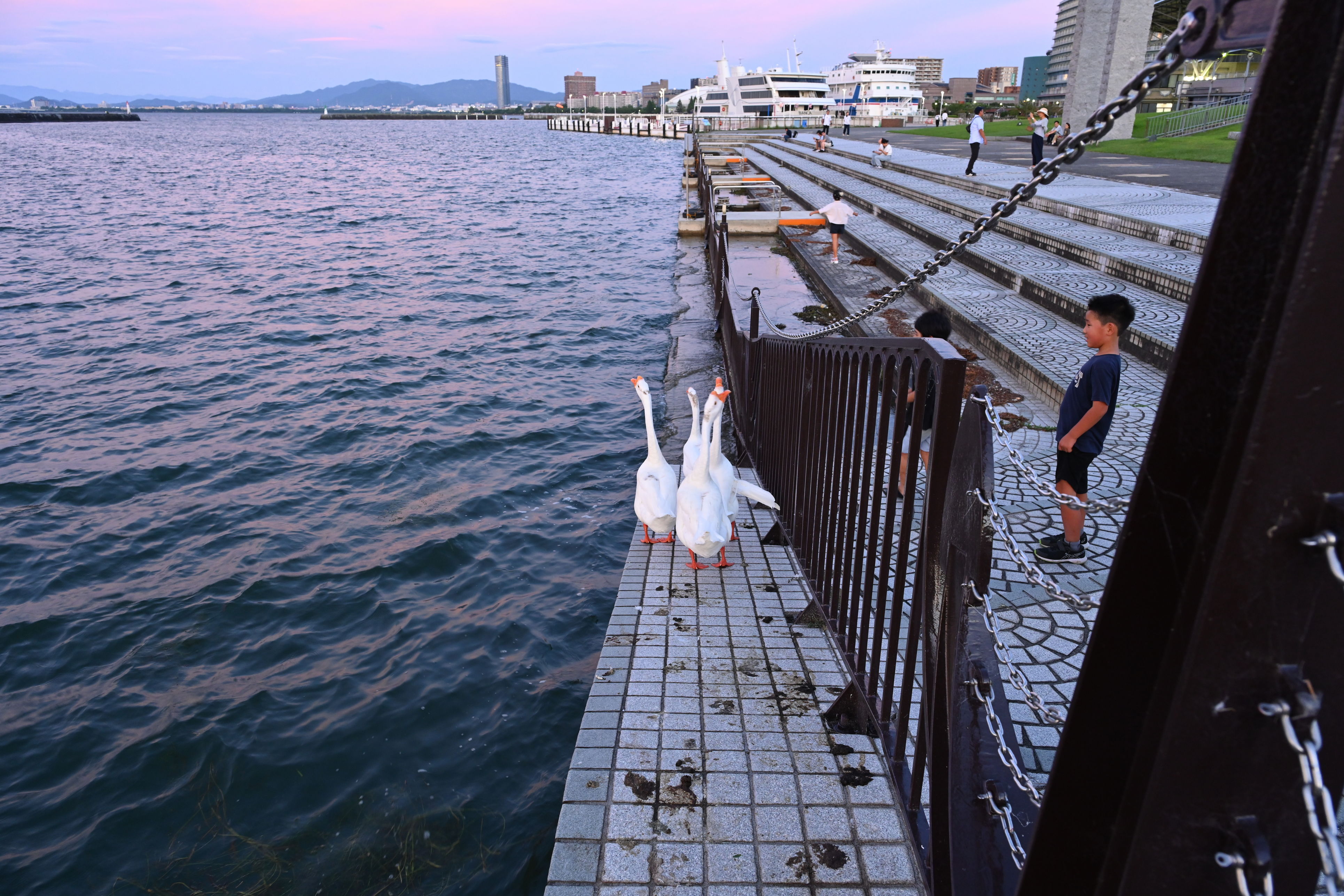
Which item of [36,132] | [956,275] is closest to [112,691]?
[956,275]

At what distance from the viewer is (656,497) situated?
491 cm

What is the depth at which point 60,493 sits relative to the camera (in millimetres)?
7820

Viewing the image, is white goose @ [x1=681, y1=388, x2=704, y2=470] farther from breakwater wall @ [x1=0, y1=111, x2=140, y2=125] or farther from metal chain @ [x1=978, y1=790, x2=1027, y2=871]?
breakwater wall @ [x1=0, y1=111, x2=140, y2=125]

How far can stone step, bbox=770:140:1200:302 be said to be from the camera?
28.4 ft

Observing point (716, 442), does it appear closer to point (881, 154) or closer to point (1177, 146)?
point (881, 154)

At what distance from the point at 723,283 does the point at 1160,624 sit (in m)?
7.78

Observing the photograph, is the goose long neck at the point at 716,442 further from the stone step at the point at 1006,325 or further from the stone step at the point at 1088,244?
the stone step at the point at 1006,325

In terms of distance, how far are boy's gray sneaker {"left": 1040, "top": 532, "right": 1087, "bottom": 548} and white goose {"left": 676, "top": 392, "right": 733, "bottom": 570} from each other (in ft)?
5.86

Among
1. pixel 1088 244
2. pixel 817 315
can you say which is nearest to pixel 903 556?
pixel 817 315

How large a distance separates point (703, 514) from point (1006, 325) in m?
5.63

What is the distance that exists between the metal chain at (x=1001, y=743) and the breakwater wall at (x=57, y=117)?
578 feet

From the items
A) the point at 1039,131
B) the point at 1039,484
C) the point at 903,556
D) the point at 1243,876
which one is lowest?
the point at 903,556

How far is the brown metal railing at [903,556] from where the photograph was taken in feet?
5.77

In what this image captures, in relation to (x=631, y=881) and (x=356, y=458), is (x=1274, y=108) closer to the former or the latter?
(x=631, y=881)
